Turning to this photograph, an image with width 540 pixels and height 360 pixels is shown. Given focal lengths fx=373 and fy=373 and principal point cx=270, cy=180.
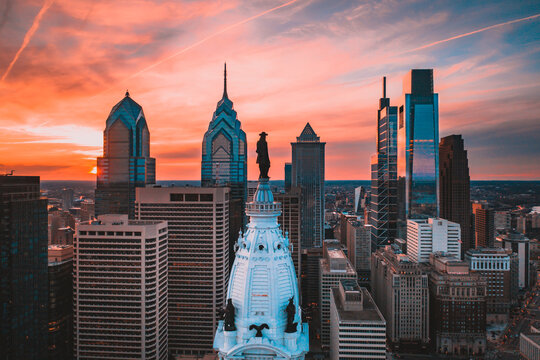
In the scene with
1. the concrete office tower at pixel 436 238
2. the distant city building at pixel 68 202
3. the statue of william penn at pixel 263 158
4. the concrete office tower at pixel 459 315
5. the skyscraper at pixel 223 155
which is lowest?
the concrete office tower at pixel 459 315

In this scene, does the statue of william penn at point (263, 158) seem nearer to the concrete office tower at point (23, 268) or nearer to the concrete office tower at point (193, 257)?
the concrete office tower at point (23, 268)

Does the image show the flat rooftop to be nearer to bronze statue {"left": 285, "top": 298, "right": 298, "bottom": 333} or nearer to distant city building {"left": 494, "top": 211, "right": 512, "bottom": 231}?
bronze statue {"left": 285, "top": 298, "right": 298, "bottom": 333}

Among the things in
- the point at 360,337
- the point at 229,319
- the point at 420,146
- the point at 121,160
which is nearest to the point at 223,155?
the point at 121,160

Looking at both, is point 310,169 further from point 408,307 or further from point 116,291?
point 116,291

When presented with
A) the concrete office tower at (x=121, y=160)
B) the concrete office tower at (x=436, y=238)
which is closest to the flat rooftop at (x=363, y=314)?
the concrete office tower at (x=436, y=238)

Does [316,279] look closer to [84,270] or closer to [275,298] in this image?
[84,270]

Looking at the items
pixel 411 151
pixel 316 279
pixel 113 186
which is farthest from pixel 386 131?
pixel 113 186
